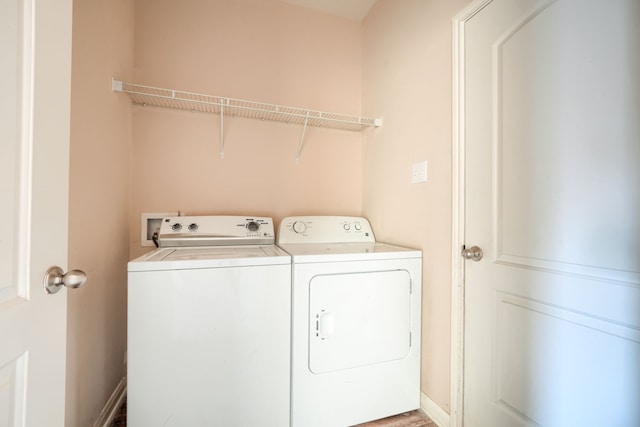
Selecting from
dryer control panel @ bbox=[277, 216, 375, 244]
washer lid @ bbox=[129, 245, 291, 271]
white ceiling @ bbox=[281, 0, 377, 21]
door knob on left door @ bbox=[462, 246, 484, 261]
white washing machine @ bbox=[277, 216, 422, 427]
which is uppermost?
white ceiling @ bbox=[281, 0, 377, 21]

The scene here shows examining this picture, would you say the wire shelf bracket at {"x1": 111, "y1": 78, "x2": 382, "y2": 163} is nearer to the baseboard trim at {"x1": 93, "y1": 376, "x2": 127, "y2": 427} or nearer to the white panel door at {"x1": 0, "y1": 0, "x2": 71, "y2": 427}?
the white panel door at {"x1": 0, "y1": 0, "x2": 71, "y2": 427}

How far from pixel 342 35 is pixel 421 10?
0.84 m

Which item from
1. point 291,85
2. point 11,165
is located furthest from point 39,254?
point 291,85

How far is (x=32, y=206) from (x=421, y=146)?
63.2 inches

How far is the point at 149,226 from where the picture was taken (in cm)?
169

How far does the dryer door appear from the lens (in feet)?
4.16

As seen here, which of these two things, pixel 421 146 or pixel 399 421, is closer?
pixel 399 421

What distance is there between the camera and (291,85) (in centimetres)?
203

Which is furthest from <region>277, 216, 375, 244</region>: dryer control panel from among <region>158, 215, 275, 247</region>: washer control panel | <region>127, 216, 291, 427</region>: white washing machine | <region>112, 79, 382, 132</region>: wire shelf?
<region>112, 79, 382, 132</region>: wire shelf

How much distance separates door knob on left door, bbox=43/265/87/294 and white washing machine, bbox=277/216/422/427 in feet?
2.54

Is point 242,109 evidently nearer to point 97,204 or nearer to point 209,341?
point 97,204

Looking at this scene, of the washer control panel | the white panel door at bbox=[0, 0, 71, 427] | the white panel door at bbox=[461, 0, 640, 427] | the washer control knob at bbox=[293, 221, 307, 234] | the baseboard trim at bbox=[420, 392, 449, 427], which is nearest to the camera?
the white panel door at bbox=[0, 0, 71, 427]

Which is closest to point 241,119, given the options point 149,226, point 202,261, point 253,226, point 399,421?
point 253,226

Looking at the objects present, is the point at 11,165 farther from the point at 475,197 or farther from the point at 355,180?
the point at 355,180
